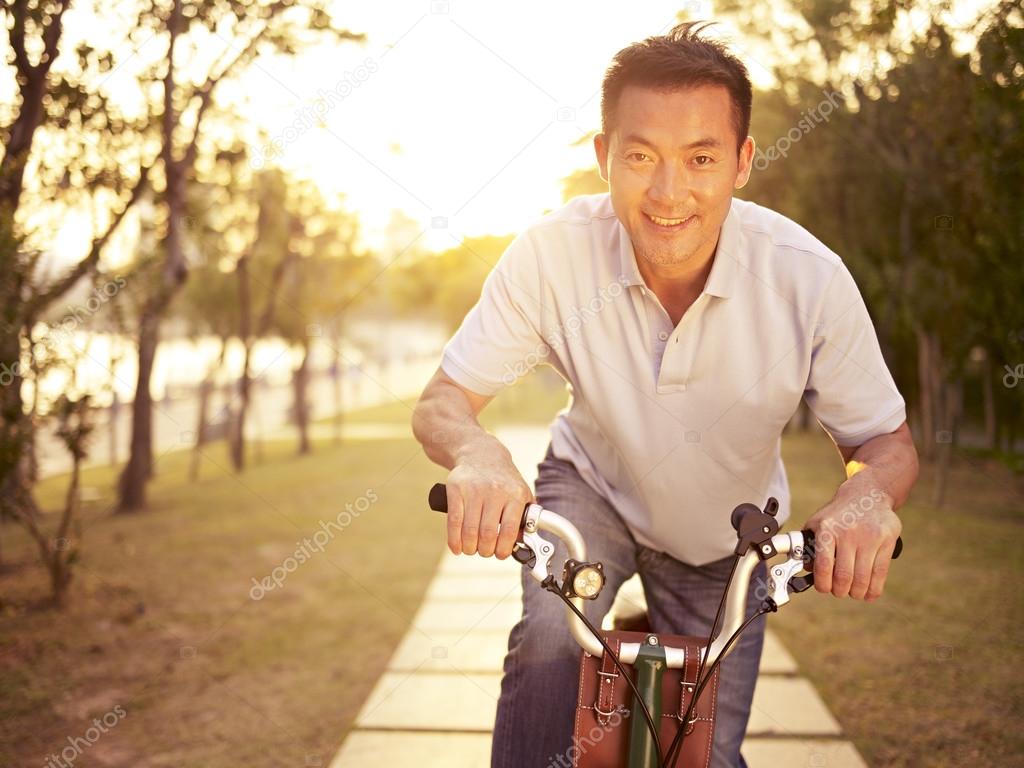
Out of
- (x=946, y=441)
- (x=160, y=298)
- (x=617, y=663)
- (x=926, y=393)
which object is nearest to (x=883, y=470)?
(x=617, y=663)

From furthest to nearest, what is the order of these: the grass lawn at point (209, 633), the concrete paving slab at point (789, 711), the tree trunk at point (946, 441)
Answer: the tree trunk at point (946, 441) < the grass lawn at point (209, 633) < the concrete paving slab at point (789, 711)

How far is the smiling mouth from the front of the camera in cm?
218

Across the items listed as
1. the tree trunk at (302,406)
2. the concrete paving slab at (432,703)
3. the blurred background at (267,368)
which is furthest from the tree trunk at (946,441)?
the tree trunk at (302,406)

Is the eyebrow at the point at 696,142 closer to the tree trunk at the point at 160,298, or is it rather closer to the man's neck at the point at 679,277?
the man's neck at the point at 679,277

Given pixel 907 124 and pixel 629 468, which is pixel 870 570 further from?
pixel 907 124

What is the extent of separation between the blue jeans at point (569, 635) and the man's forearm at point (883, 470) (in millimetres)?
433

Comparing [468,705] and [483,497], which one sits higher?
[483,497]

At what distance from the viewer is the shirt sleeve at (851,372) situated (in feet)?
7.19

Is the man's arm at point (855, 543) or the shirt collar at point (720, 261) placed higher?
the shirt collar at point (720, 261)

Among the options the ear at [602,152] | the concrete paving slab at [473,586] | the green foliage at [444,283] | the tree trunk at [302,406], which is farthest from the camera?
the green foliage at [444,283]

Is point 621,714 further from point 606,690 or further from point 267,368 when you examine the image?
point 267,368

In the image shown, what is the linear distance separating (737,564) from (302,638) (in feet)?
14.0

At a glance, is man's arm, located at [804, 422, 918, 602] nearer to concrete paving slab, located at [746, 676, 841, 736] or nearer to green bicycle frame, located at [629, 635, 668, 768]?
green bicycle frame, located at [629, 635, 668, 768]

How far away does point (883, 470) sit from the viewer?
206 centimetres
